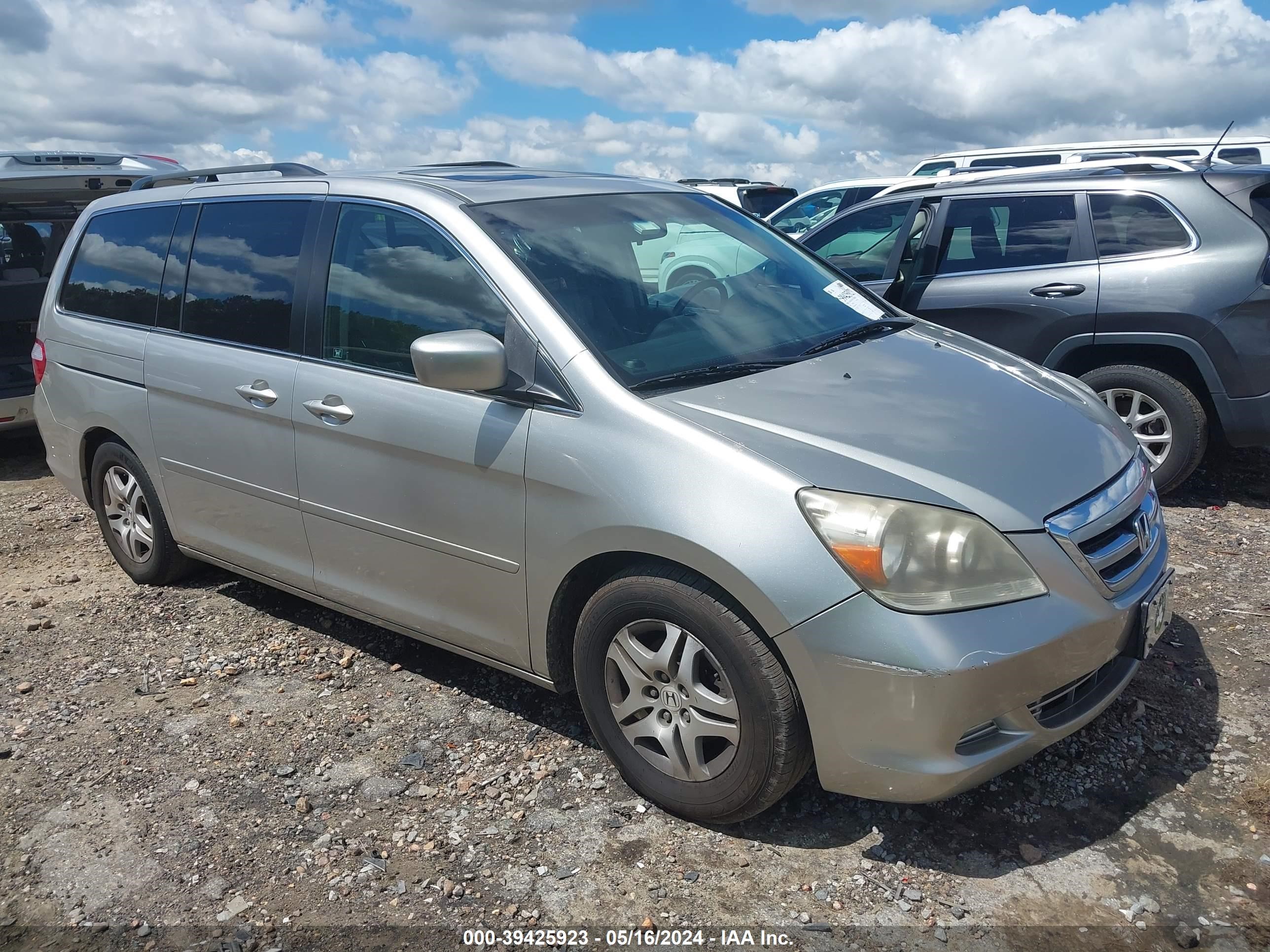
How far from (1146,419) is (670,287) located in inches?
135

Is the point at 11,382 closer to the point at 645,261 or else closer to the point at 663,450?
the point at 645,261

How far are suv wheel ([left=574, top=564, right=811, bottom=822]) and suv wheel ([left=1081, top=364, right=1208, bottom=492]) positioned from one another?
3.65m

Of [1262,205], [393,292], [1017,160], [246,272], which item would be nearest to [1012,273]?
[1262,205]

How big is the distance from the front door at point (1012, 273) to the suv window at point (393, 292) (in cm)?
369

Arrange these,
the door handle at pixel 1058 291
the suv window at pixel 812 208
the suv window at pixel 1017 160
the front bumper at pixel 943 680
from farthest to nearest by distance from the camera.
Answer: the suv window at pixel 1017 160 → the suv window at pixel 812 208 → the door handle at pixel 1058 291 → the front bumper at pixel 943 680

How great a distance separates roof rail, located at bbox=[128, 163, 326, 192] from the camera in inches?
168

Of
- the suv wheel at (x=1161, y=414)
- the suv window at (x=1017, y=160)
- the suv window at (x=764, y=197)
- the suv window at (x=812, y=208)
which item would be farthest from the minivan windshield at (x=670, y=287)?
the suv window at (x=1017, y=160)

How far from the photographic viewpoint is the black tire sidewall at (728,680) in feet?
8.54

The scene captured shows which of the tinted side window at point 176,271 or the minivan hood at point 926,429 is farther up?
the tinted side window at point 176,271

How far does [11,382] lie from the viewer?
705 cm

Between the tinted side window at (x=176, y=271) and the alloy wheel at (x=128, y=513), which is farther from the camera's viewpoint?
the alloy wheel at (x=128, y=513)

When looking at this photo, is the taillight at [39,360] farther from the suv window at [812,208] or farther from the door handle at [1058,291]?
the suv window at [812,208]

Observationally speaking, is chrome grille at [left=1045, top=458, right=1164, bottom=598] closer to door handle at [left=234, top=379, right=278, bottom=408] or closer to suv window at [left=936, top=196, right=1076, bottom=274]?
door handle at [left=234, top=379, right=278, bottom=408]

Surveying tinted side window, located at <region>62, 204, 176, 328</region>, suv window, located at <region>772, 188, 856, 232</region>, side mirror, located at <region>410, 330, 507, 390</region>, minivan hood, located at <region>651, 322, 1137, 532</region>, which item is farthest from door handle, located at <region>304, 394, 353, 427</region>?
suv window, located at <region>772, 188, 856, 232</region>
